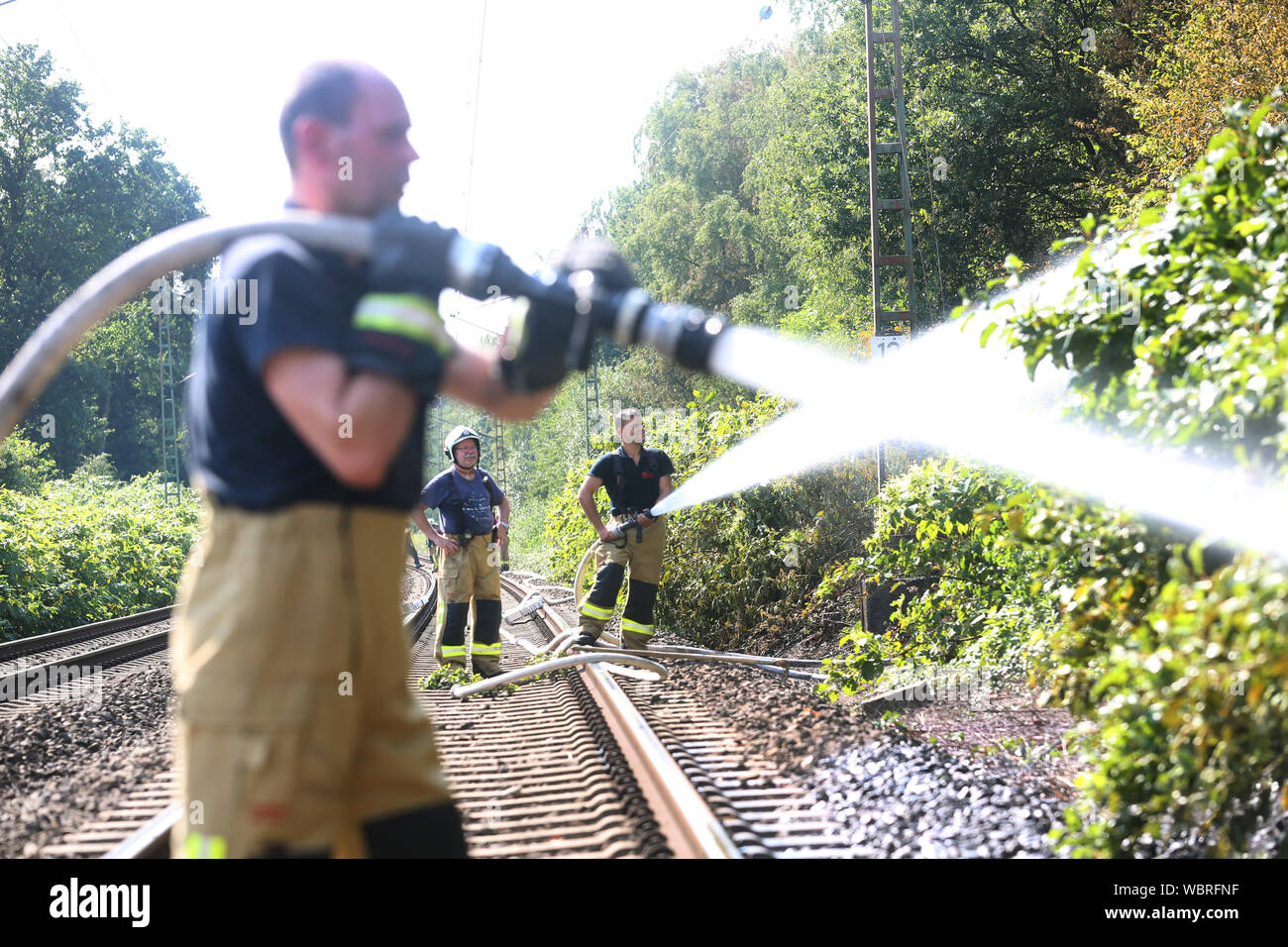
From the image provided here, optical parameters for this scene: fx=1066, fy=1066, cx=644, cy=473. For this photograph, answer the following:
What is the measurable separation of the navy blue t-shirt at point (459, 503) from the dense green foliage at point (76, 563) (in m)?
10.1

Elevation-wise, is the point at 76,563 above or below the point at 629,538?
below

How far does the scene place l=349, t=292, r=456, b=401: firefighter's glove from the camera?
71.5 inches

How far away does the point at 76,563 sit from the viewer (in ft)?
65.5

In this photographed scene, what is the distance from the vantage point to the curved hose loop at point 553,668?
302 inches

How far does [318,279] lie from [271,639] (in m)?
0.63

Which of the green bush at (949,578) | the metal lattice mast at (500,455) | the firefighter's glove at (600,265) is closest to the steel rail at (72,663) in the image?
the green bush at (949,578)

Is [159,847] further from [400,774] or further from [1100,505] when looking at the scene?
[1100,505]

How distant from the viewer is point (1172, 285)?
3.60m

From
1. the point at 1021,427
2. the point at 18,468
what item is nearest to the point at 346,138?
the point at 1021,427

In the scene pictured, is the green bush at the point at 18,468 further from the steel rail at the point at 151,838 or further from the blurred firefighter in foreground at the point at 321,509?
the blurred firefighter in foreground at the point at 321,509

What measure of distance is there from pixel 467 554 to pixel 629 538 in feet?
4.55

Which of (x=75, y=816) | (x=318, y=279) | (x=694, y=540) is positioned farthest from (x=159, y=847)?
(x=694, y=540)

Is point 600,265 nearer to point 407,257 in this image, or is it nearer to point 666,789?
point 407,257
